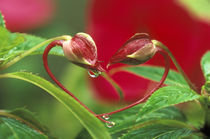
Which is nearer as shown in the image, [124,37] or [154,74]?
[154,74]

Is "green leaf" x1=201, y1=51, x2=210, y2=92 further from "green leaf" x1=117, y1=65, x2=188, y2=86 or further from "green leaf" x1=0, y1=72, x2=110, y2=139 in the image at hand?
"green leaf" x1=0, y1=72, x2=110, y2=139

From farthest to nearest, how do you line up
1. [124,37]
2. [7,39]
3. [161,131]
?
[124,37]
[161,131]
[7,39]

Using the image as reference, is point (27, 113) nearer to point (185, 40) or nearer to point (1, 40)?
point (1, 40)

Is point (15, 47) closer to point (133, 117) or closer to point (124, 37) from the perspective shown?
point (133, 117)

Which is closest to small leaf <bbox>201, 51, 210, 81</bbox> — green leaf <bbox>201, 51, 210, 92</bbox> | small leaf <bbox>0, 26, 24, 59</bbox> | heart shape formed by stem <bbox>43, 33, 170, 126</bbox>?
green leaf <bbox>201, 51, 210, 92</bbox>

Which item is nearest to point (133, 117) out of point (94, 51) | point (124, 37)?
point (94, 51)

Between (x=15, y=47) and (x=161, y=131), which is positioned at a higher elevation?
(x=15, y=47)

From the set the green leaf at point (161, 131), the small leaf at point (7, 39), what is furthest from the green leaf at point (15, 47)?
the green leaf at point (161, 131)

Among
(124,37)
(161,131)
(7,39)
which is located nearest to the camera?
(7,39)
